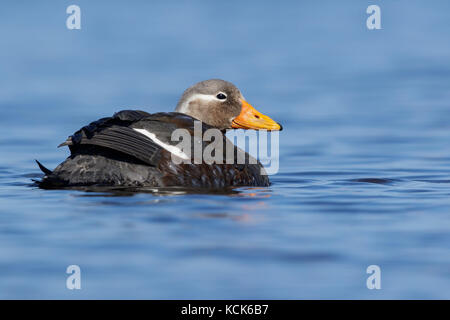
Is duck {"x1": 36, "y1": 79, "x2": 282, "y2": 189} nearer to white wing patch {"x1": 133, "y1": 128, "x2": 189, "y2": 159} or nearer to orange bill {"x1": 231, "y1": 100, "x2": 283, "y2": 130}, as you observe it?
white wing patch {"x1": 133, "y1": 128, "x2": 189, "y2": 159}

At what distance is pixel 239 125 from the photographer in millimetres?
10227

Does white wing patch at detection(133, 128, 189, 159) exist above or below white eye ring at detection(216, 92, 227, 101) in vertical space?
below

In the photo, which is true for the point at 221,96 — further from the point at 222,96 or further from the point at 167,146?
the point at 167,146

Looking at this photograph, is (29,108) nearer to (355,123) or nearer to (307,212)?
(355,123)

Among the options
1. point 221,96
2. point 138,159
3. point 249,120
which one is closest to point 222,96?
point 221,96

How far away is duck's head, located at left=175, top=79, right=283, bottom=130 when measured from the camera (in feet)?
32.7

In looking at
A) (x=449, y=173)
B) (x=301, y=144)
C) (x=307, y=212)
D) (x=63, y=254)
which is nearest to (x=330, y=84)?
(x=301, y=144)

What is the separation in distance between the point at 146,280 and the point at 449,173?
564 centimetres

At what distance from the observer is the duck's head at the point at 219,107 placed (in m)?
9.98

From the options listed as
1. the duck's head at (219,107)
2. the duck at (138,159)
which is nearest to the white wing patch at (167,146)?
the duck at (138,159)

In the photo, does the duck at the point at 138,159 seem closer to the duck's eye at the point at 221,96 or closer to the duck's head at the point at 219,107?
the duck's head at the point at 219,107

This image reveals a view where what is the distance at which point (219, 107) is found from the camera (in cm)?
1009

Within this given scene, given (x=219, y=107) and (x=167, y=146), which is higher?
(x=219, y=107)

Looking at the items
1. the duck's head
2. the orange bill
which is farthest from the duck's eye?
the orange bill
